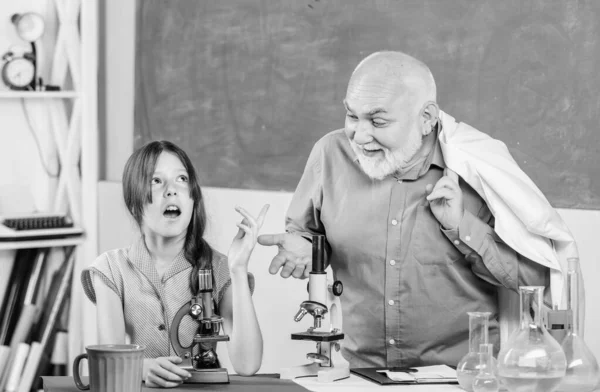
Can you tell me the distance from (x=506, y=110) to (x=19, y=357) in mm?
2560

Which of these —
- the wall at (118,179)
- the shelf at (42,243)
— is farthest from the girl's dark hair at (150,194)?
the shelf at (42,243)

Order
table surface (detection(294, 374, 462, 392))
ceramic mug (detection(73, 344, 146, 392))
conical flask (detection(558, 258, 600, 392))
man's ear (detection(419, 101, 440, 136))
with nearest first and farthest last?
ceramic mug (detection(73, 344, 146, 392))
conical flask (detection(558, 258, 600, 392))
table surface (detection(294, 374, 462, 392))
man's ear (detection(419, 101, 440, 136))

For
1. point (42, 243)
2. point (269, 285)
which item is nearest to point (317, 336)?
point (269, 285)

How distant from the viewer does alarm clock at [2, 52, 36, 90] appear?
4.47 meters

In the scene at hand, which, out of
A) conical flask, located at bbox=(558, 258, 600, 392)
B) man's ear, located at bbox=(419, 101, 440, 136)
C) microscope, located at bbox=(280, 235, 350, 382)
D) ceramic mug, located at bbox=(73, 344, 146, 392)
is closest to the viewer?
ceramic mug, located at bbox=(73, 344, 146, 392)

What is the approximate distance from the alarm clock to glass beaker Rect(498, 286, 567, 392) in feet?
10.2

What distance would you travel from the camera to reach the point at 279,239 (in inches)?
101

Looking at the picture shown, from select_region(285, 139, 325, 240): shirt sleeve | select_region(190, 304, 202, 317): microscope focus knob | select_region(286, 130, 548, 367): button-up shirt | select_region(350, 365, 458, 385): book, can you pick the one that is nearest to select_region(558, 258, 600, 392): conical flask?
select_region(350, 365, 458, 385): book

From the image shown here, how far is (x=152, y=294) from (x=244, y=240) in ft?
1.21

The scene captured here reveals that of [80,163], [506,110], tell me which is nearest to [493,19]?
[506,110]

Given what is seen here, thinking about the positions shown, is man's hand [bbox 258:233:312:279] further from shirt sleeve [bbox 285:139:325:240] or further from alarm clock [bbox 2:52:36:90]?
alarm clock [bbox 2:52:36:90]

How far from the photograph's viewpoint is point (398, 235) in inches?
106

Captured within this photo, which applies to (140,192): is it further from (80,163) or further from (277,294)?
(80,163)

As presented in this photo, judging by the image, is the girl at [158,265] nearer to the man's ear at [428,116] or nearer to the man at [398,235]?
the man at [398,235]
